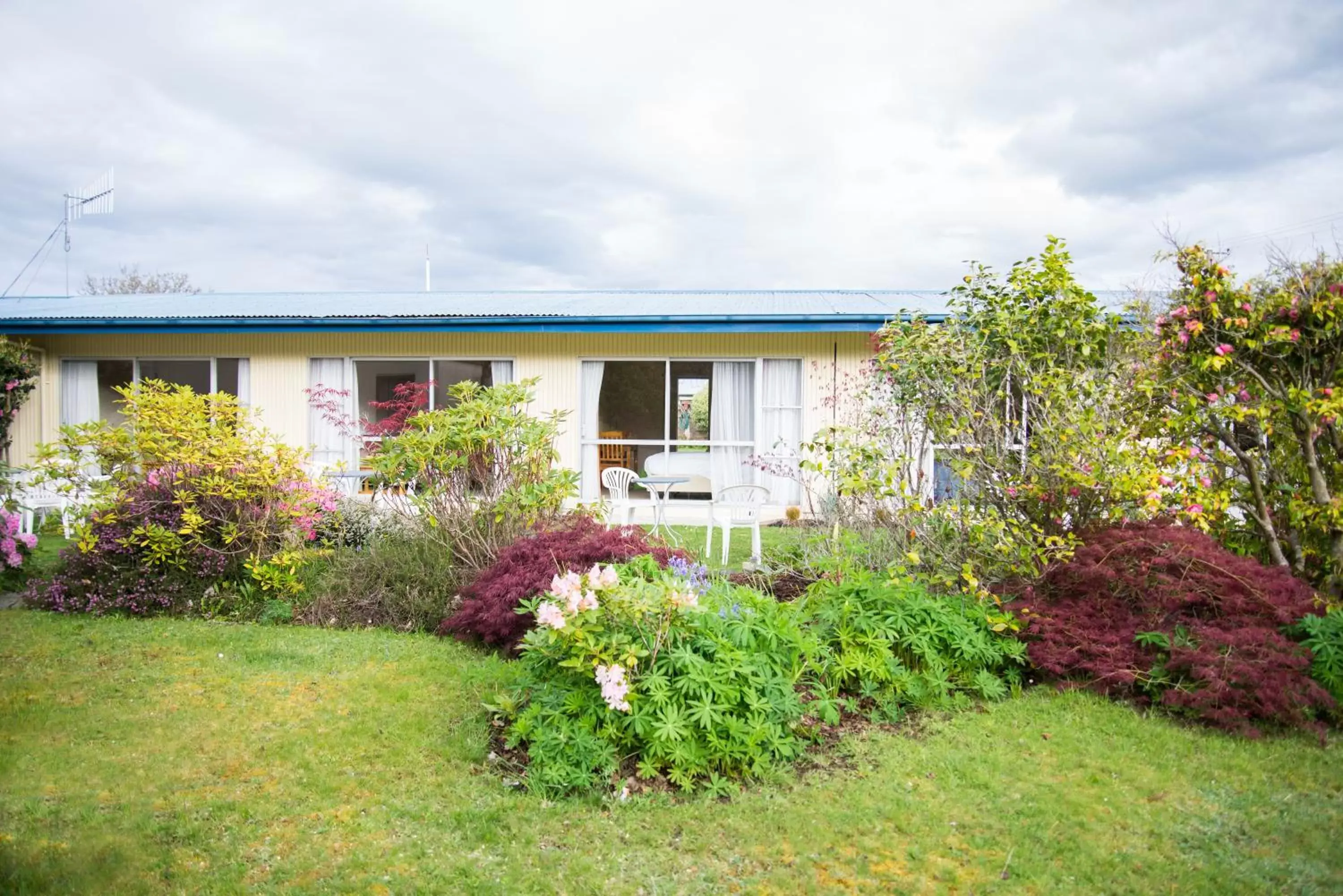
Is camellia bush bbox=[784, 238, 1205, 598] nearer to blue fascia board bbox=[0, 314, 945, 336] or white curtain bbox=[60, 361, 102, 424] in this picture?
blue fascia board bbox=[0, 314, 945, 336]

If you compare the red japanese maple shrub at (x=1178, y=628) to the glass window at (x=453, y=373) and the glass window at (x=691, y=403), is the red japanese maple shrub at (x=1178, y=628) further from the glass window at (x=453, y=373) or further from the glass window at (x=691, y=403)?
the glass window at (x=453, y=373)

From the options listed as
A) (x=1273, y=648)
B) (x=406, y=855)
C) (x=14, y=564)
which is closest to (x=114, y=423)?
(x=14, y=564)

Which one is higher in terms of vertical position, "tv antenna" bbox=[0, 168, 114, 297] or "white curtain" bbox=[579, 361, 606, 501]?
"tv antenna" bbox=[0, 168, 114, 297]

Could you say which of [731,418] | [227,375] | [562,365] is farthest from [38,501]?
[731,418]

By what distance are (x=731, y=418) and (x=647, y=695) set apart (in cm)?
790

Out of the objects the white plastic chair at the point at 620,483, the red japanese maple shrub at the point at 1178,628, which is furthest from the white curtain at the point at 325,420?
the red japanese maple shrub at the point at 1178,628

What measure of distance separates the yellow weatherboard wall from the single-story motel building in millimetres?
19

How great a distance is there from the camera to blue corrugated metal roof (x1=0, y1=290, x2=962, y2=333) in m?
10.2

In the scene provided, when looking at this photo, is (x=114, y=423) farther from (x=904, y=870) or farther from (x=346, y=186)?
(x=904, y=870)

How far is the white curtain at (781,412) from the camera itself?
10672 mm

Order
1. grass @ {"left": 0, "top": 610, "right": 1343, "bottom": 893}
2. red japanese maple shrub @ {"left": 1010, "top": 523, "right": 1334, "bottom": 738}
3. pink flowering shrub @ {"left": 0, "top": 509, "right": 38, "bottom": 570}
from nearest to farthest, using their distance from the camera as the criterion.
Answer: grass @ {"left": 0, "top": 610, "right": 1343, "bottom": 893}
red japanese maple shrub @ {"left": 1010, "top": 523, "right": 1334, "bottom": 738}
pink flowering shrub @ {"left": 0, "top": 509, "right": 38, "bottom": 570}

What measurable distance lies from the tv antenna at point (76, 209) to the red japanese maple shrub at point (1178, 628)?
17835 millimetres

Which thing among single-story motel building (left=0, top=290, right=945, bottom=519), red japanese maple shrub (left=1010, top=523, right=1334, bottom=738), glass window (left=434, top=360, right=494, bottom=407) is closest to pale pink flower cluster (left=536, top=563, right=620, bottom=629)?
red japanese maple shrub (left=1010, top=523, right=1334, bottom=738)

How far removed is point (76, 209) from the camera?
627 inches
